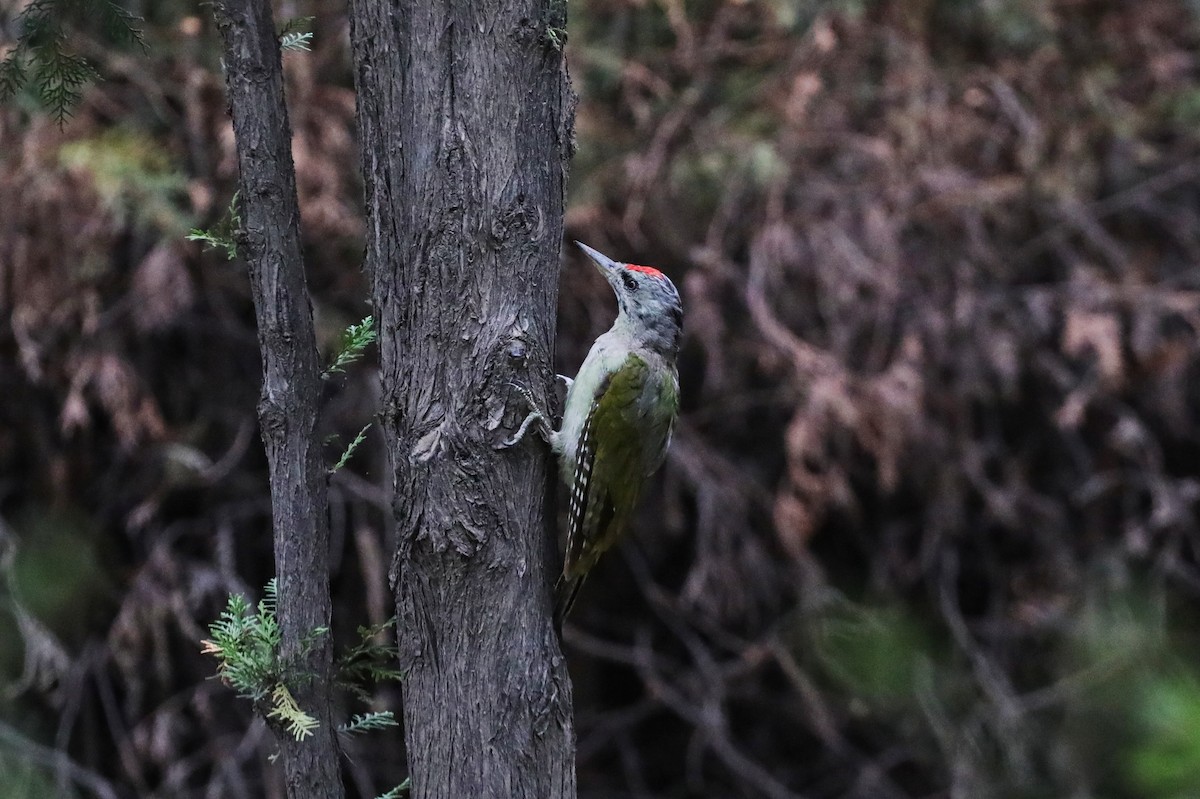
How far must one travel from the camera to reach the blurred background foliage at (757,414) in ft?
13.0

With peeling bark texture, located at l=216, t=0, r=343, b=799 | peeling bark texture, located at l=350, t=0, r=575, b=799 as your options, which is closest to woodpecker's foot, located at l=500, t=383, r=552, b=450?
peeling bark texture, located at l=350, t=0, r=575, b=799

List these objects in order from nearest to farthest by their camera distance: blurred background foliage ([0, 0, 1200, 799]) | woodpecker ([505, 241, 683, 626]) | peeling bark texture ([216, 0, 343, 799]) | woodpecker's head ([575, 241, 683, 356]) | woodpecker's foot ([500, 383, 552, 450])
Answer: peeling bark texture ([216, 0, 343, 799]) → woodpecker's foot ([500, 383, 552, 450]) → woodpecker ([505, 241, 683, 626]) → woodpecker's head ([575, 241, 683, 356]) → blurred background foliage ([0, 0, 1200, 799])

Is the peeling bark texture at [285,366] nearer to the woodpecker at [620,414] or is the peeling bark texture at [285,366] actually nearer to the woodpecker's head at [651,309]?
the woodpecker at [620,414]

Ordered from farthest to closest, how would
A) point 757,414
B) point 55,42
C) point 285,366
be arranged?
point 757,414 < point 55,42 < point 285,366

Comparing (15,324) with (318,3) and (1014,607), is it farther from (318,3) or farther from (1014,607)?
(1014,607)

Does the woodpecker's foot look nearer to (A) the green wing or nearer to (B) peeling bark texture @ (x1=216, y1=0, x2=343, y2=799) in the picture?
(B) peeling bark texture @ (x1=216, y1=0, x2=343, y2=799)

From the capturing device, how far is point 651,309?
3414 millimetres

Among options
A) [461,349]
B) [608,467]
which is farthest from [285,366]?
[608,467]

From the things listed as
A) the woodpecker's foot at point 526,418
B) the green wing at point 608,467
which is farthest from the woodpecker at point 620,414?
the woodpecker's foot at point 526,418

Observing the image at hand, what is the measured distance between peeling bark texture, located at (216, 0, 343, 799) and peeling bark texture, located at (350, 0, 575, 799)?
15 centimetres

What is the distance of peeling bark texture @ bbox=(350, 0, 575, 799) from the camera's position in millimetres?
2002

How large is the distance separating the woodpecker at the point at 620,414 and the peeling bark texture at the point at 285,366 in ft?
2.78

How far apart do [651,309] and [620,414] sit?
40 centimetres

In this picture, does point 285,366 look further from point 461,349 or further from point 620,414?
point 620,414
